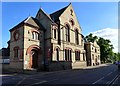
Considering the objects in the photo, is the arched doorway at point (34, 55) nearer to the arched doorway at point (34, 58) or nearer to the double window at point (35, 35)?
the arched doorway at point (34, 58)

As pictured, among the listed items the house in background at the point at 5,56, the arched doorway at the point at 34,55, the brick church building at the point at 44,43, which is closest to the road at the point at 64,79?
the brick church building at the point at 44,43

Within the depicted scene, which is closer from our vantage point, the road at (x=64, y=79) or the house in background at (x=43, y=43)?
the road at (x=64, y=79)

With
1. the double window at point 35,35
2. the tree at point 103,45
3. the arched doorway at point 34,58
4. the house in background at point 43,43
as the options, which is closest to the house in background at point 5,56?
the house in background at point 43,43

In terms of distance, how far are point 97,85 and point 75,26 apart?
104ft

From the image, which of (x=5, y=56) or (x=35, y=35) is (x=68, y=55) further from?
(x=5, y=56)

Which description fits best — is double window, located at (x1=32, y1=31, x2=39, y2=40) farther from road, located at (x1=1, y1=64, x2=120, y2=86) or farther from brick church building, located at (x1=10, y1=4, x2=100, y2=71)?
road, located at (x1=1, y1=64, x2=120, y2=86)

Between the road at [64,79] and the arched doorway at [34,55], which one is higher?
the arched doorway at [34,55]

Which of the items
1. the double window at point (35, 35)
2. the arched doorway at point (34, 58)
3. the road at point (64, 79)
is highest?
the double window at point (35, 35)

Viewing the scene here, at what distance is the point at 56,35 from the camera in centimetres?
3553

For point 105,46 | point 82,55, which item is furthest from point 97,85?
point 105,46

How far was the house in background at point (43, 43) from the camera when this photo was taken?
99.1 feet

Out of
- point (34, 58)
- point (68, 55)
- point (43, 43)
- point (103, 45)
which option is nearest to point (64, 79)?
point (34, 58)

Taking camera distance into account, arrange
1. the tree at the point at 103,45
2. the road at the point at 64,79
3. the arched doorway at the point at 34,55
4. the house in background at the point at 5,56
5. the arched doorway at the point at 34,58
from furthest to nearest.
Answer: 1. the tree at the point at 103,45
2. the house in background at the point at 5,56
3. the arched doorway at the point at 34,58
4. the arched doorway at the point at 34,55
5. the road at the point at 64,79

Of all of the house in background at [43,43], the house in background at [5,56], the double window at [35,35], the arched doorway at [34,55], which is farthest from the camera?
the house in background at [5,56]
